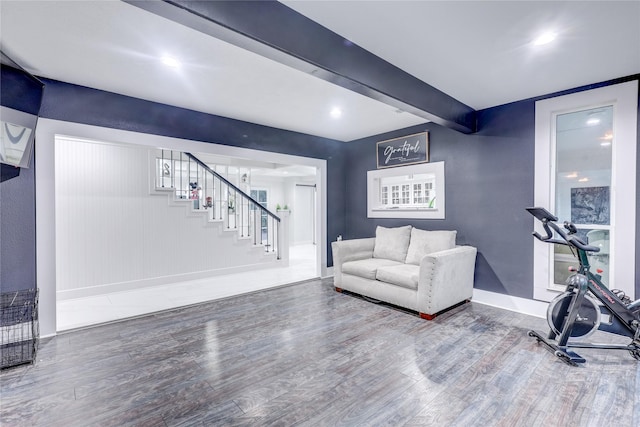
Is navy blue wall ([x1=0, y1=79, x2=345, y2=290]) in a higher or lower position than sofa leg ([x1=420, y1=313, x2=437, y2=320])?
higher

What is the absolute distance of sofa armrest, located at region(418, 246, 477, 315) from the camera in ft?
10.5

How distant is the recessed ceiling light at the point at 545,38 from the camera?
2.12 m

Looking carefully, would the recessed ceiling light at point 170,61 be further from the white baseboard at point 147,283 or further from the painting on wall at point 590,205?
the painting on wall at point 590,205

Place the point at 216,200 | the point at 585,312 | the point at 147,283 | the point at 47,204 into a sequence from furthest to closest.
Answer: the point at 216,200
the point at 147,283
the point at 47,204
the point at 585,312

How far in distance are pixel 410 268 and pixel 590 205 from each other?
6.63ft

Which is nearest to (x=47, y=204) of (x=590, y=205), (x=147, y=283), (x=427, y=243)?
(x=147, y=283)

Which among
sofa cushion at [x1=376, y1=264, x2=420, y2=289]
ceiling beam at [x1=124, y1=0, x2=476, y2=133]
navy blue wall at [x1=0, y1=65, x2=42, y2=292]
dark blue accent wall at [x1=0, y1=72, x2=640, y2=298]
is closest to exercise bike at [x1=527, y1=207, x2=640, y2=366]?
dark blue accent wall at [x1=0, y1=72, x2=640, y2=298]

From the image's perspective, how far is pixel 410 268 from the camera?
3709mm

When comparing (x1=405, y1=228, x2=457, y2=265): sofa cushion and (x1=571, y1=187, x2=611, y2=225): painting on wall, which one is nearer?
(x1=571, y1=187, x2=611, y2=225): painting on wall

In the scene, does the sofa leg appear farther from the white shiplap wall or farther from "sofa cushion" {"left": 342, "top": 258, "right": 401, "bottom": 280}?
the white shiplap wall

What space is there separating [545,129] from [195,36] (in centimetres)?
369

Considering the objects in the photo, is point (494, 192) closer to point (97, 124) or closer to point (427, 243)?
point (427, 243)

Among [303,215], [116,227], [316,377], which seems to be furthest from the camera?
[303,215]

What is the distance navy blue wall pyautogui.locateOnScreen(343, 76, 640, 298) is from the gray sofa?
261 millimetres
